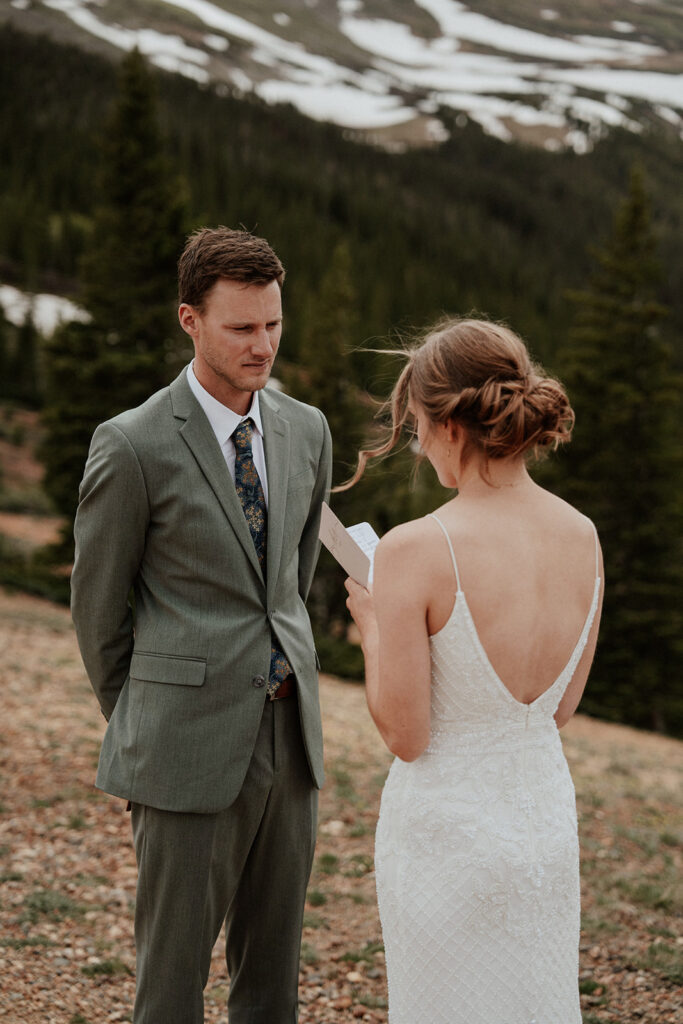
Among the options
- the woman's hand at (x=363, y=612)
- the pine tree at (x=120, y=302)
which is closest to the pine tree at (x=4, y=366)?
the pine tree at (x=120, y=302)

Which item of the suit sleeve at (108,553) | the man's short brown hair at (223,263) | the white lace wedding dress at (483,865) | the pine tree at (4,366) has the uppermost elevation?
the man's short brown hair at (223,263)

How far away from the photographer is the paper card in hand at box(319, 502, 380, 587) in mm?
2541

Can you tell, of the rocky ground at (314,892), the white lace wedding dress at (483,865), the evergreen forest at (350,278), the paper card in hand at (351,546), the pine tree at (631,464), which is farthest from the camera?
the pine tree at (631,464)

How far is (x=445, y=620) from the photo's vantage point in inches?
84.2

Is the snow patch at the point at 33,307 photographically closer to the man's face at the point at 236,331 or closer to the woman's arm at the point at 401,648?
the man's face at the point at 236,331

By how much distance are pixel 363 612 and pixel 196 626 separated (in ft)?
1.63

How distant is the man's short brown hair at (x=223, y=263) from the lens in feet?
8.55

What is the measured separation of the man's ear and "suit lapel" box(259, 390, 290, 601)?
0.34 meters

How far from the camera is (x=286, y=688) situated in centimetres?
284

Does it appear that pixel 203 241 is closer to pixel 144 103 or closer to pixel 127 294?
Result: pixel 127 294

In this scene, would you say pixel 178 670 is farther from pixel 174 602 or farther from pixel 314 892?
pixel 314 892

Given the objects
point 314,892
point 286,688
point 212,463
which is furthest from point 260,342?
point 314,892

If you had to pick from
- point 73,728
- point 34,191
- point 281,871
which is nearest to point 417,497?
point 73,728

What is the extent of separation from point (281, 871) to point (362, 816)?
4286 mm
